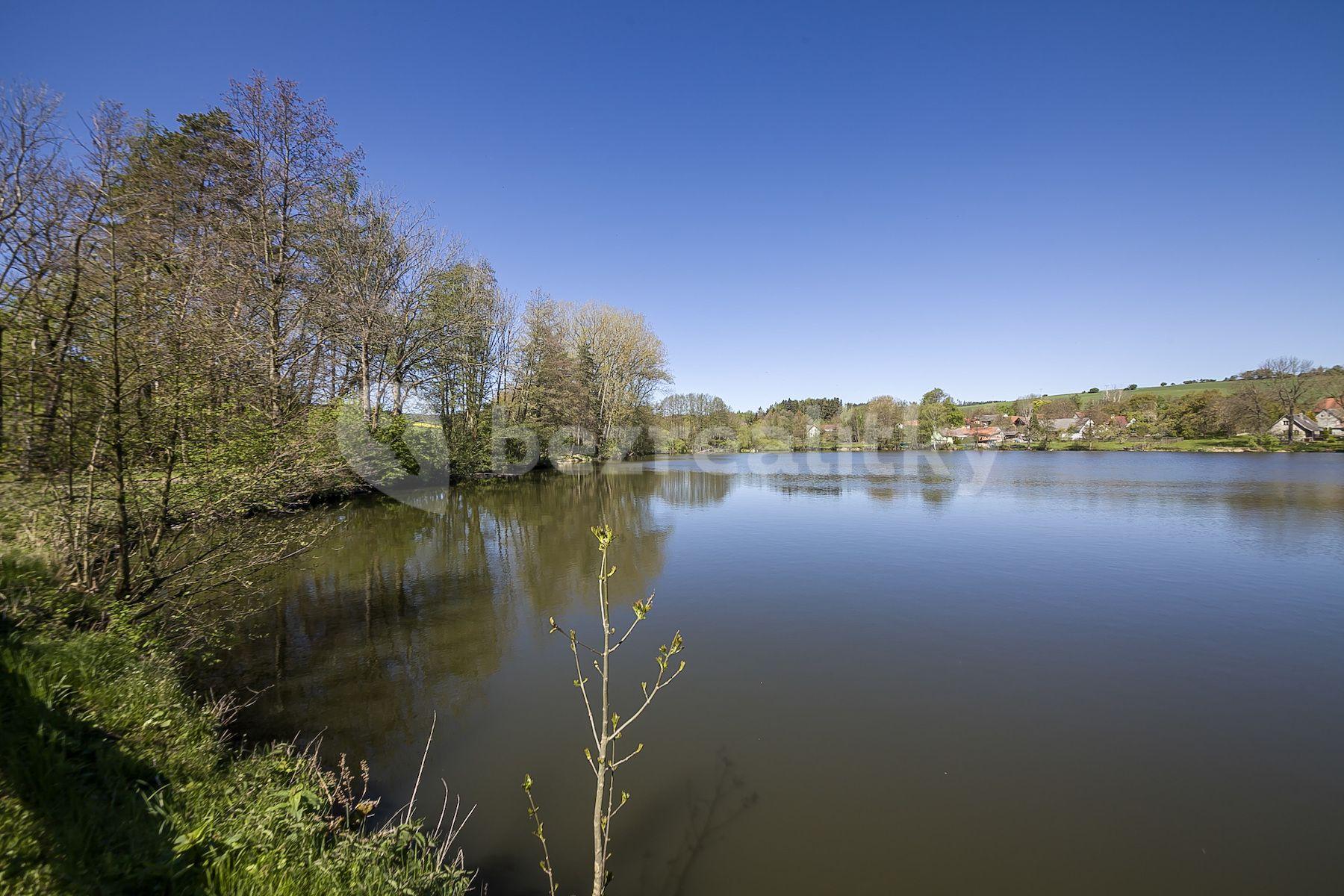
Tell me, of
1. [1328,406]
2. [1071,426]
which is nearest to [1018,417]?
[1071,426]

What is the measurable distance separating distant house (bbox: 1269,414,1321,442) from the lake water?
51.9 m

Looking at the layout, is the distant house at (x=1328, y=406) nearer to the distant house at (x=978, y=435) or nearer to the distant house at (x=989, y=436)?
the distant house at (x=989, y=436)

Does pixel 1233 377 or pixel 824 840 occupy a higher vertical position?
pixel 1233 377

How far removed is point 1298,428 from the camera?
145 feet


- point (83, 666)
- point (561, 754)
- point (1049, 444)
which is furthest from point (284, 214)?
point (1049, 444)

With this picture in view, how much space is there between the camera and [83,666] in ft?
9.97

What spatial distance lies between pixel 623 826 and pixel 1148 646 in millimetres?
6801

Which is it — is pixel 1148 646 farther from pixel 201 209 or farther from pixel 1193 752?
pixel 201 209

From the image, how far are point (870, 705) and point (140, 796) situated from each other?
517 cm

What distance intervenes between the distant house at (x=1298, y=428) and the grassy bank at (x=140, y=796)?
221 ft

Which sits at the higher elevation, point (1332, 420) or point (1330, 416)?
point (1330, 416)

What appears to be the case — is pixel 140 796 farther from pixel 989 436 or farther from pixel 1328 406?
pixel 1328 406

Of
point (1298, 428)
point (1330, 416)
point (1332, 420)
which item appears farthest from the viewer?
point (1330, 416)

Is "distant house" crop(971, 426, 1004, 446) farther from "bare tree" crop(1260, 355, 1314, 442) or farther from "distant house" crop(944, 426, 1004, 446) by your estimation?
"bare tree" crop(1260, 355, 1314, 442)
